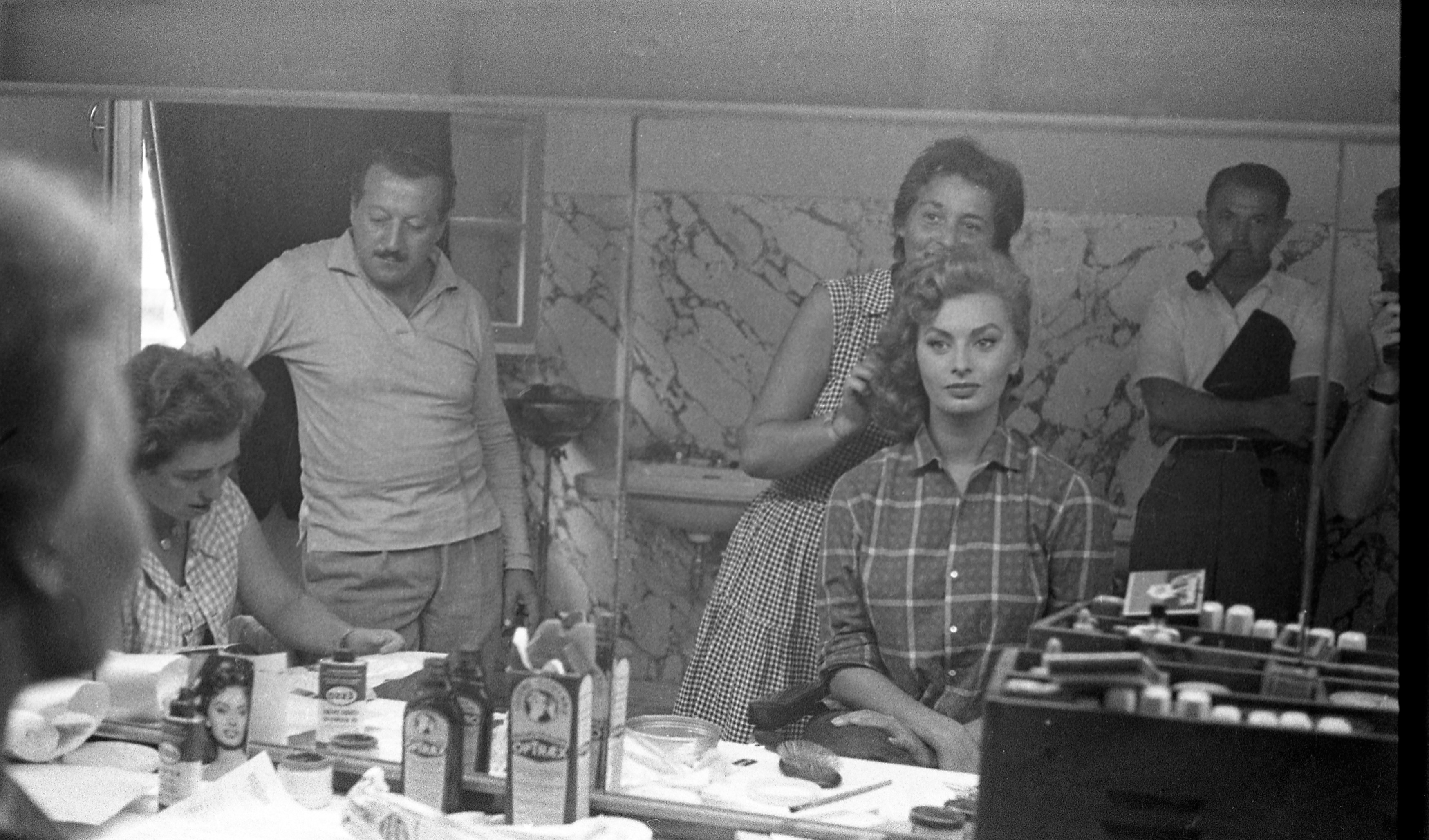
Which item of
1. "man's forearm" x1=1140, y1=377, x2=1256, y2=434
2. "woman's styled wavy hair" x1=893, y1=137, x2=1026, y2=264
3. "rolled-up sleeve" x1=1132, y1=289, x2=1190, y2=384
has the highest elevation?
"woman's styled wavy hair" x1=893, y1=137, x2=1026, y2=264

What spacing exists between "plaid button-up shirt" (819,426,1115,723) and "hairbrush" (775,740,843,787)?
0.14m

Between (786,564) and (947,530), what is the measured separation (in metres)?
0.23

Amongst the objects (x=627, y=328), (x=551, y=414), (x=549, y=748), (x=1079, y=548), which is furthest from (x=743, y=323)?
(x=549, y=748)

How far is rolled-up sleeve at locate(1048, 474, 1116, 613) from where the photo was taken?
1909 millimetres

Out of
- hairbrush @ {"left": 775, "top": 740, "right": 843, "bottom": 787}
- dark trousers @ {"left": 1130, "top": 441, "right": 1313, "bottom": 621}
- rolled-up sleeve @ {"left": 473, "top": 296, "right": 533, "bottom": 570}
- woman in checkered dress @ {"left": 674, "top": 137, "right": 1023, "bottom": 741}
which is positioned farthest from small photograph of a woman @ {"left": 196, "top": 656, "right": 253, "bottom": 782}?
dark trousers @ {"left": 1130, "top": 441, "right": 1313, "bottom": 621}

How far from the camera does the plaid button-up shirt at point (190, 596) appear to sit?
2279mm

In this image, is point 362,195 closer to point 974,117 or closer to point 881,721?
point 974,117

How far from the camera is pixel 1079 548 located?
6.32 ft

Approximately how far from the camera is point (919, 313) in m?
1.95

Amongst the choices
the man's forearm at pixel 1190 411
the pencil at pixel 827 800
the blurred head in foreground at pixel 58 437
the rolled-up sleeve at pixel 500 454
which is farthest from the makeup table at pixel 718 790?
the man's forearm at pixel 1190 411

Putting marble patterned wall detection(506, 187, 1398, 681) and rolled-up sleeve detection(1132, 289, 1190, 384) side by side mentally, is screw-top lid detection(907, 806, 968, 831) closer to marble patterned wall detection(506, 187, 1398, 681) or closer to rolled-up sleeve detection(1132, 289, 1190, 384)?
marble patterned wall detection(506, 187, 1398, 681)

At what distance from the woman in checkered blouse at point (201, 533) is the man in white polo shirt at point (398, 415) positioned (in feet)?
0.18

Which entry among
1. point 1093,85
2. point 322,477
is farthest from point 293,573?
point 1093,85

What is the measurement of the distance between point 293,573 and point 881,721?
3.16ft
